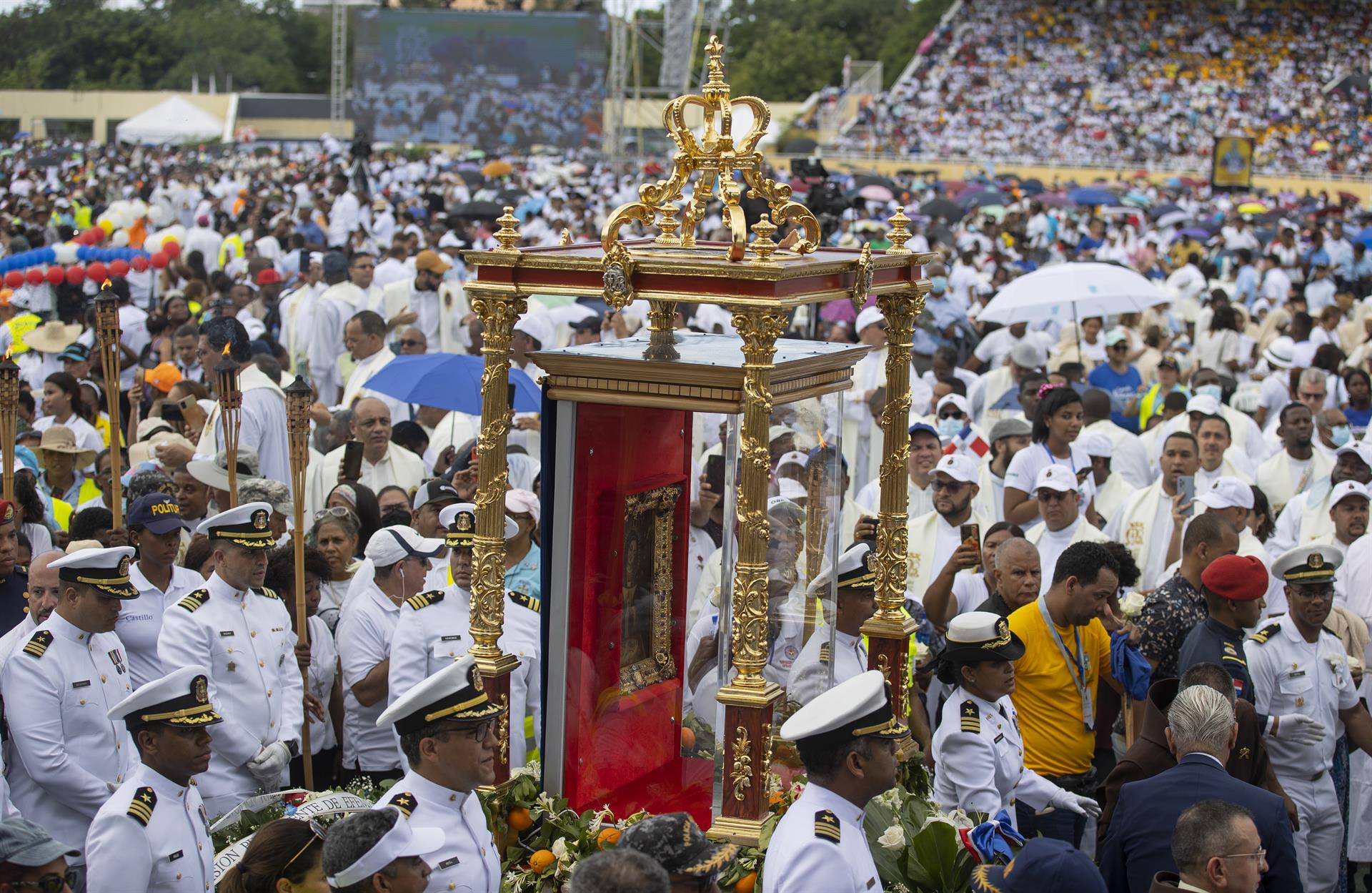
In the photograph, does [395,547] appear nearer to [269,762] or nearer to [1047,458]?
[269,762]

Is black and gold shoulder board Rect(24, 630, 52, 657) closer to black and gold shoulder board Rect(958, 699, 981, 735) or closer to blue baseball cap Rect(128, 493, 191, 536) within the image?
blue baseball cap Rect(128, 493, 191, 536)

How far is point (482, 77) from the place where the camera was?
5275cm

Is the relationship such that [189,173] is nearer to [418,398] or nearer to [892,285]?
[418,398]

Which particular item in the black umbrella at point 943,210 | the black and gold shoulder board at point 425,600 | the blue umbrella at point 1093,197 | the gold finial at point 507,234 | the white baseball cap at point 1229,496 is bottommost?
the black and gold shoulder board at point 425,600

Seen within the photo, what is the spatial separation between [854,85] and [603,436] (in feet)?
166

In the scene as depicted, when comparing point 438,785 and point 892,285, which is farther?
point 892,285

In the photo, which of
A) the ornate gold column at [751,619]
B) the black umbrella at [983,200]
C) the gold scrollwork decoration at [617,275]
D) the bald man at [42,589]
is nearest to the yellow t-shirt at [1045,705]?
the ornate gold column at [751,619]

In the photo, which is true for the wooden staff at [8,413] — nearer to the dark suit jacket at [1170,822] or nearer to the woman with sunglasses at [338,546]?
the woman with sunglasses at [338,546]

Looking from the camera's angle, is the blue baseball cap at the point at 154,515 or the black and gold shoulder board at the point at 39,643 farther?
the blue baseball cap at the point at 154,515

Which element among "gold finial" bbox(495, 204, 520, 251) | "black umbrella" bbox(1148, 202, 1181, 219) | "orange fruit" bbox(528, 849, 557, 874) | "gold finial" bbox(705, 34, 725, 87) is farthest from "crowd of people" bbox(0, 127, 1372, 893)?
"black umbrella" bbox(1148, 202, 1181, 219)

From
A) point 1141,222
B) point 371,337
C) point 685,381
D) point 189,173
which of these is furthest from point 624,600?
point 189,173

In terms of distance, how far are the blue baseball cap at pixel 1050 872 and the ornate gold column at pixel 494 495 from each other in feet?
6.47

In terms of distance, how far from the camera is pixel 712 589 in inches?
209

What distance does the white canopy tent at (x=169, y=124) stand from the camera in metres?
42.8
